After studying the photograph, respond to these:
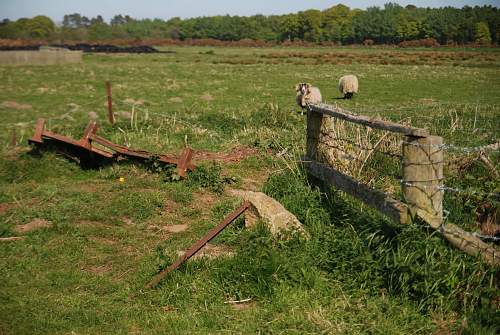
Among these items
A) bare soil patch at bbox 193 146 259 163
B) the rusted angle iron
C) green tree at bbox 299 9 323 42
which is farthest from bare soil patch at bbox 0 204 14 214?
green tree at bbox 299 9 323 42

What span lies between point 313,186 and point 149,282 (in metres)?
2.64

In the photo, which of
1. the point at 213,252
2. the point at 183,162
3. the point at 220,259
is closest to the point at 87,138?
the point at 183,162

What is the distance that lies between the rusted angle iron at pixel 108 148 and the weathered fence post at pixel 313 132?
2.46 m

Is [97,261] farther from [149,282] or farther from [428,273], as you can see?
[428,273]

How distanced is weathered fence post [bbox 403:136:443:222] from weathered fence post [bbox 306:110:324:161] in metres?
2.35

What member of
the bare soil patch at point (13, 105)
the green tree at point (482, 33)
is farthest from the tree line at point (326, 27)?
the bare soil patch at point (13, 105)

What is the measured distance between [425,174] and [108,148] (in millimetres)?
6779

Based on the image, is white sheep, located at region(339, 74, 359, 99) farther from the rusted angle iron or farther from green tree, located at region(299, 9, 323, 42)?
green tree, located at region(299, 9, 323, 42)

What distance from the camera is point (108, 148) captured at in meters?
10.0

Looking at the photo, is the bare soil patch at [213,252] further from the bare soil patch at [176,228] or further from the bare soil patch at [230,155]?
the bare soil patch at [230,155]

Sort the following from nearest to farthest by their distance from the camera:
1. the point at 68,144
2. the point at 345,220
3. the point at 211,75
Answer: the point at 345,220
the point at 68,144
the point at 211,75

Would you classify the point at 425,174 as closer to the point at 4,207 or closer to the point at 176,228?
the point at 176,228

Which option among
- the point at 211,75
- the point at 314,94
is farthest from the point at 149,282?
the point at 211,75

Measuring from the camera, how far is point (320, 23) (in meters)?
152
